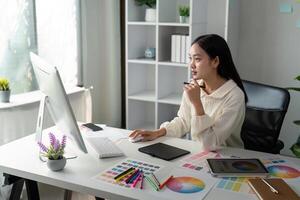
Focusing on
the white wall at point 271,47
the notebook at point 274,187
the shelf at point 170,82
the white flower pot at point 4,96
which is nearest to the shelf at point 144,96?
the shelf at point 170,82

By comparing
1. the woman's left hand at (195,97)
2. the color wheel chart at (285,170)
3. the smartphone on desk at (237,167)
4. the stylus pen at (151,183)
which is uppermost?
the woman's left hand at (195,97)

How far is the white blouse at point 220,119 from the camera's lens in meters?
1.81

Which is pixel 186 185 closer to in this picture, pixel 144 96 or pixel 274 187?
pixel 274 187

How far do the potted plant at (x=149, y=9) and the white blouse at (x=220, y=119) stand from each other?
1.50m

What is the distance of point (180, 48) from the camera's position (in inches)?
128

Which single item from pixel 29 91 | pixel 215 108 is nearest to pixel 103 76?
pixel 29 91

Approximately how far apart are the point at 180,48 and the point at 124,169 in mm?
1840

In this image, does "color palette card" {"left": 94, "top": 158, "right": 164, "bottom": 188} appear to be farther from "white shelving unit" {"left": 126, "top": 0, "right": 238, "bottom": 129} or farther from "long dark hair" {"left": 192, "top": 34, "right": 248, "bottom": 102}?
"white shelving unit" {"left": 126, "top": 0, "right": 238, "bottom": 129}

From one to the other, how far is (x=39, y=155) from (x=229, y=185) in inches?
33.8

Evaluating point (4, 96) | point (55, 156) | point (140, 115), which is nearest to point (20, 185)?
point (55, 156)

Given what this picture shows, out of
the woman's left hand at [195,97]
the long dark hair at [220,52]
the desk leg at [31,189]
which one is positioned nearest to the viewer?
the desk leg at [31,189]

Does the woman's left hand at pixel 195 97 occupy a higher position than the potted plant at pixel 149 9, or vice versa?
the potted plant at pixel 149 9

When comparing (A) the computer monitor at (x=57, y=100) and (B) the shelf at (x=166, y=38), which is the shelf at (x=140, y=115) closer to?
(B) the shelf at (x=166, y=38)

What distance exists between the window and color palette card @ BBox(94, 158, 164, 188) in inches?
59.4
